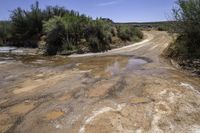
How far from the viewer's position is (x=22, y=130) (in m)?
5.21

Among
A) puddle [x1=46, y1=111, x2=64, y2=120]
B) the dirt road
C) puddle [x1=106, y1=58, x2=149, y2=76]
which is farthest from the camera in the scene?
puddle [x1=106, y1=58, x2=149, y2=76]

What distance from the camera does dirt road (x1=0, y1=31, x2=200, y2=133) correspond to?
5258 mm

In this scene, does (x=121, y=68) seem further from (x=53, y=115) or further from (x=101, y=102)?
(x=53, y=115)

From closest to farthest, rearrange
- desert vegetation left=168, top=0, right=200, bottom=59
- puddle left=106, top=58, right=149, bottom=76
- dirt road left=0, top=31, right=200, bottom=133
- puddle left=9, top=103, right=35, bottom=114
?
1. dirt road left=0, top=31, right=200, bottom=133
2. puddle left=9, top=103, right=35, bottom=114
3. puddle left=106, top=58, right=149, bottom=76
4. desert vegetation left=168, top=0, right=200, bottom=59

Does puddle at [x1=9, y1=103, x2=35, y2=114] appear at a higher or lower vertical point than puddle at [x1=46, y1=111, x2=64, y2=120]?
higher

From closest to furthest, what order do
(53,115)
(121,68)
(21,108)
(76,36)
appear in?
(53,115) < (21,108) < (121,68) < (76,36)

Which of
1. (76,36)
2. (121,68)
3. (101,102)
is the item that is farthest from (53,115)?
(76,36)

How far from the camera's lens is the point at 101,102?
6562 millimetres

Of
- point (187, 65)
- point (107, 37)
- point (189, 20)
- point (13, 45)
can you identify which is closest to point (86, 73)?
point (187, 65)

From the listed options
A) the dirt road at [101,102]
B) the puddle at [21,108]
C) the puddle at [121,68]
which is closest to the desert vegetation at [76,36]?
the puddle at [121,68]

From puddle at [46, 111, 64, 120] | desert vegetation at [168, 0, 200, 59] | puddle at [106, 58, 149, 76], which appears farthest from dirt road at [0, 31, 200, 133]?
desert vegetation at [168, 0, 200, 59]

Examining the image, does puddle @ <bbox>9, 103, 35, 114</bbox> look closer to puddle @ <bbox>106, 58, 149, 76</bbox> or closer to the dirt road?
the dirt road

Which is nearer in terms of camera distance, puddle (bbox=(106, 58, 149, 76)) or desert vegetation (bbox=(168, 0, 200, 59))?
puddle (bbox=(106, 58, 149, 76))

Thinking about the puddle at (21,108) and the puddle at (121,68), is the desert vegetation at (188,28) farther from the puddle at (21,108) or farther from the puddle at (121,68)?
the puddle at (21,108)
